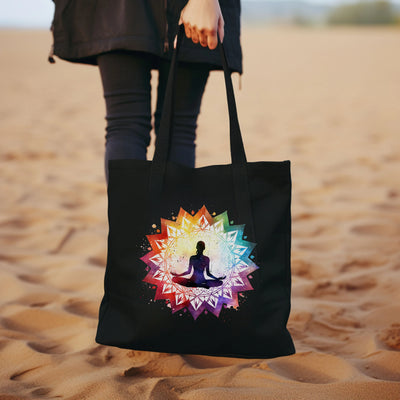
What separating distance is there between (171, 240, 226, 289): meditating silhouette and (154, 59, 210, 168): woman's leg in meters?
0.40

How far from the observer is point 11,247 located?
203 cm

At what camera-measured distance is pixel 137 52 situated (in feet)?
4.50

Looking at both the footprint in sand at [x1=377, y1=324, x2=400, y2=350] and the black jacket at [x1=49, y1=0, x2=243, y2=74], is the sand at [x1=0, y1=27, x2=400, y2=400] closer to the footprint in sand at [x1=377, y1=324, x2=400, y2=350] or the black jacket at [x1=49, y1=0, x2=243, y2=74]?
the footprint in sand at [x1=377, y1=324, x2=400, y2=350]

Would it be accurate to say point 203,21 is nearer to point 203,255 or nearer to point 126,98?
point 126,98

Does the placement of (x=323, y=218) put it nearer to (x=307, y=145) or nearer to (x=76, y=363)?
(x=76, y=363)

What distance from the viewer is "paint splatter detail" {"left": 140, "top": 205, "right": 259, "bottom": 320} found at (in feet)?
3.74

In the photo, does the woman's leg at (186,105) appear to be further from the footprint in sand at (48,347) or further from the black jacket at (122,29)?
the footprint in sand at (48,347)

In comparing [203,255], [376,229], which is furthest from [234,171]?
[376,229]

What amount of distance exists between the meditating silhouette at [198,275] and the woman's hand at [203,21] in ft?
1.75

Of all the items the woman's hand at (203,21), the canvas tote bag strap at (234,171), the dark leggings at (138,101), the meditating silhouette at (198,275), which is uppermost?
the woman's hand at (203,21)

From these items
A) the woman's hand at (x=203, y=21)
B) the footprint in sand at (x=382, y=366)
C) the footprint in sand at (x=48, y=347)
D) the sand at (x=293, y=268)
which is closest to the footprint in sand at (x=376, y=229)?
the sand at (x=293, y=268)

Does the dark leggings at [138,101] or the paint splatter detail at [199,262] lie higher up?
the dark leggings at [138,101]

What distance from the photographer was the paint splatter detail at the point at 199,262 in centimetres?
114

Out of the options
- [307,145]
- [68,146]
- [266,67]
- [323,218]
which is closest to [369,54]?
[266,67]
